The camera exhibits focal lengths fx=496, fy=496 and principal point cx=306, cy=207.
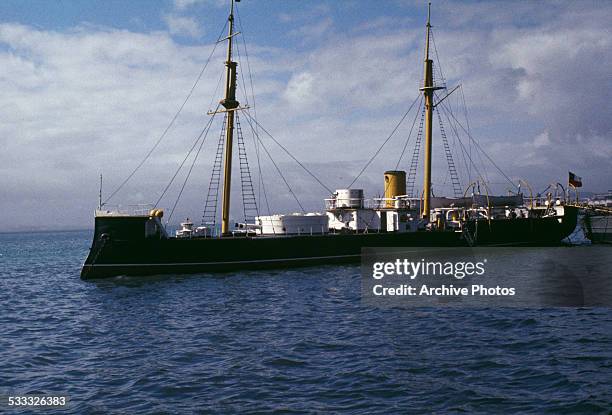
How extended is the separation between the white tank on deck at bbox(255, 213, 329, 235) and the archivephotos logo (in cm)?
484

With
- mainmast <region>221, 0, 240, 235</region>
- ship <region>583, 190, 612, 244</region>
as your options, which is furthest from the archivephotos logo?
ship <region>583, 190, 612, 244</region>

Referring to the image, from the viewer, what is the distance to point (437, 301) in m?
23.9

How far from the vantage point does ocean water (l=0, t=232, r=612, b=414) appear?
1152 cm

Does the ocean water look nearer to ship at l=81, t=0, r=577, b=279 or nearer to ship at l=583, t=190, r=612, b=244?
ship at l=81, t=0, r=577, b=279

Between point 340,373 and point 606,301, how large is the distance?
1698 centimetres

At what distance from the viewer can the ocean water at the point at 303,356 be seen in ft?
37.8

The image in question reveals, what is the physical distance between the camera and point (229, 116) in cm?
4009

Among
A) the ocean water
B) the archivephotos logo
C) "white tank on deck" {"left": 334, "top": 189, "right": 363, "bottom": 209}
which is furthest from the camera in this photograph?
"white tank on deck" {"left": 334, "top": 189, "right": 363, "bottom": 209}

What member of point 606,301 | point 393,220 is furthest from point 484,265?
point 606,301

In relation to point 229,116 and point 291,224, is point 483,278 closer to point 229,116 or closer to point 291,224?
point 291,224

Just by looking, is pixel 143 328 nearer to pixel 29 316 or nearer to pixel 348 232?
pixel 29 316

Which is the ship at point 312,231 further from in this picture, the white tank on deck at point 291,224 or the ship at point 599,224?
the ship at point 599,224

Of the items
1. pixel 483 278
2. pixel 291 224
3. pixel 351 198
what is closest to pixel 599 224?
pixel 351 198

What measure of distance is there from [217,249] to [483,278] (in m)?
18.6
